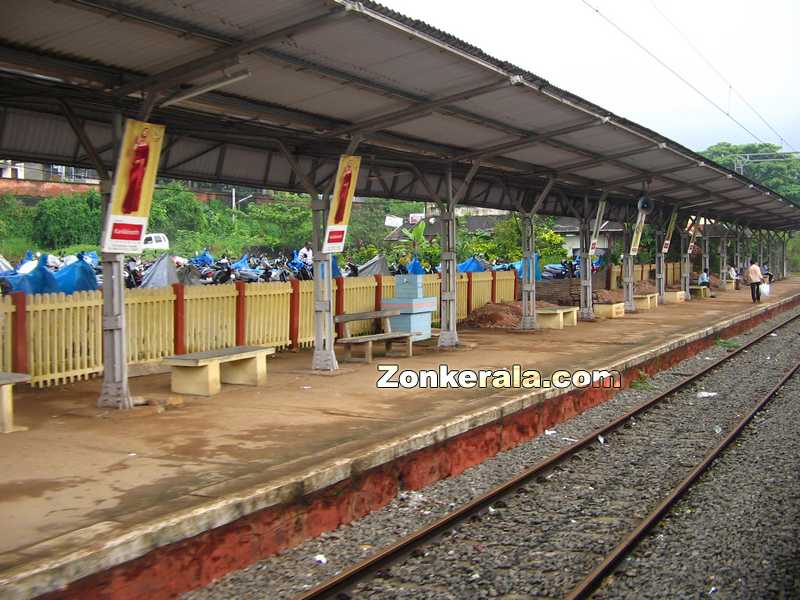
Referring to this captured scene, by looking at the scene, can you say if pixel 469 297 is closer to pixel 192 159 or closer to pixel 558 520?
pixel 192 159

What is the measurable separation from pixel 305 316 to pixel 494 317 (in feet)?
20.5

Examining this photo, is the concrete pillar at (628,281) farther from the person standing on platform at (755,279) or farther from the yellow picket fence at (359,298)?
the yellow picket fence at (359,298)

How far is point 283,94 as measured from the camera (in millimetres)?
8930

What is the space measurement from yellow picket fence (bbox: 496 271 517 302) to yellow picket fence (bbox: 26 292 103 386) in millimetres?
13036

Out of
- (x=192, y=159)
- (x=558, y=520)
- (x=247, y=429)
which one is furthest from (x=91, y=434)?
(x=192, y=159)

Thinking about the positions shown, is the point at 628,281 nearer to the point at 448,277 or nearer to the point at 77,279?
the point at 448,277

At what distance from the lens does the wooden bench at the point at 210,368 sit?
9.09m

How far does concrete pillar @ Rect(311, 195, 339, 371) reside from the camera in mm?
11000

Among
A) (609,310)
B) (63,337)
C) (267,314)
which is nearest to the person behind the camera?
(63,337)

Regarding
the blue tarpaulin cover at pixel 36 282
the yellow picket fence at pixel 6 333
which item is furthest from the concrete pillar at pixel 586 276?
the yellow picket fence at pixel 6 333

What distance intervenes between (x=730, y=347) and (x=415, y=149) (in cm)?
966

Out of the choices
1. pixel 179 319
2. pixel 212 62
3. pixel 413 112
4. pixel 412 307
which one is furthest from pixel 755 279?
pixel 212 62

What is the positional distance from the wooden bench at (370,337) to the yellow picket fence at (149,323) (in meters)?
2.49

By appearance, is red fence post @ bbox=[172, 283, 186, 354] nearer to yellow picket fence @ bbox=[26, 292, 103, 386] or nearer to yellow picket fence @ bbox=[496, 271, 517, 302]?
yellow picket fence @ bbox=[26, 292, 103, 386]
